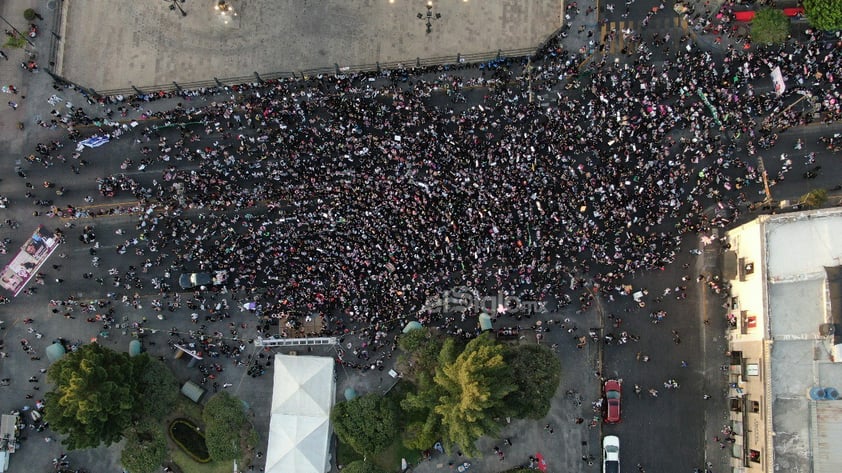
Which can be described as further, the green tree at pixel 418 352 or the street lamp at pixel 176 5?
the street lamp at pixel 176 5

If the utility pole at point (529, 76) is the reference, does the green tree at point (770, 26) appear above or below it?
above

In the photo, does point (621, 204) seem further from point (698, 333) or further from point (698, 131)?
point (698, 333)

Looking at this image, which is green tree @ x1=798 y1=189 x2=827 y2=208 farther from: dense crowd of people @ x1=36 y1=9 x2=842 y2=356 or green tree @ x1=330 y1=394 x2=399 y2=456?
green tree @ x1=330 y1=394 x2=399 y2=456

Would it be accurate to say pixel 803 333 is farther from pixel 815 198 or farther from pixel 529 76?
pixel 529 76

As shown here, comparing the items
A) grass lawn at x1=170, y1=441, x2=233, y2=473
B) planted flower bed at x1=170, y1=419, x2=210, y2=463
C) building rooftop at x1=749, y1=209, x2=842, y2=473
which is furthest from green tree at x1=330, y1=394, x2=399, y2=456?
building rooftop at x1=749, y1=209, x2=842, y2=473

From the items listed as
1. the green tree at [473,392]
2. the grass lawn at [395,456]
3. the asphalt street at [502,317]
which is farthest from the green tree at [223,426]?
the green tree at [473,392]

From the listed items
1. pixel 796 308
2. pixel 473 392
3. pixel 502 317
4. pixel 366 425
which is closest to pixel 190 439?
pixel 366 425

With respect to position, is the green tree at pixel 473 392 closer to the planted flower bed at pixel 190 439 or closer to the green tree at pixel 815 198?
the planted flower bed at pixel 190 439
